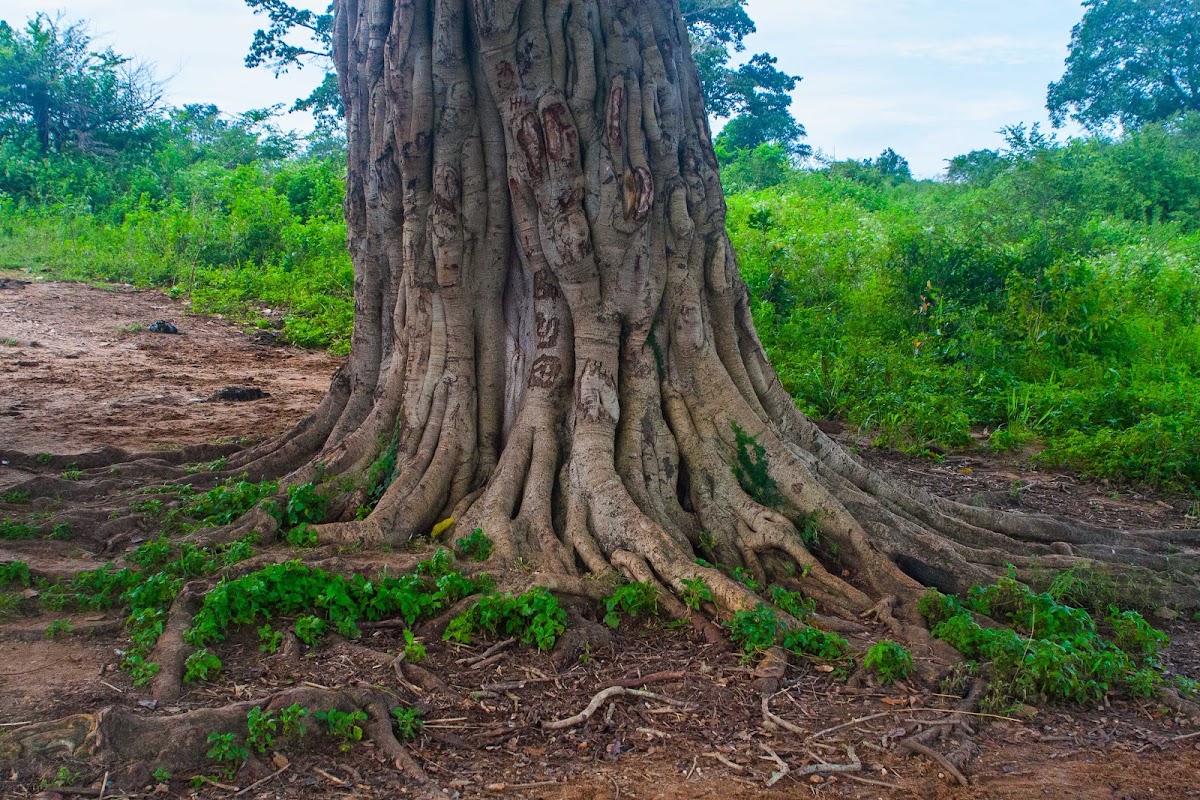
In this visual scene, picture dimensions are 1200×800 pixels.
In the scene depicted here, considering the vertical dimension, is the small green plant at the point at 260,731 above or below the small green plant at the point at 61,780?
above

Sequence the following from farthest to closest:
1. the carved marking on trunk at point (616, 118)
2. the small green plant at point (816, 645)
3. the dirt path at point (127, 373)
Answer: the dirt path at point (127, 373), the carved marking on trunk at point (616, 118), the small green plant at point (816, 645)

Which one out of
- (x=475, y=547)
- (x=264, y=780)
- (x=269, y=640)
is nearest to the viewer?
(x=264, y=780)

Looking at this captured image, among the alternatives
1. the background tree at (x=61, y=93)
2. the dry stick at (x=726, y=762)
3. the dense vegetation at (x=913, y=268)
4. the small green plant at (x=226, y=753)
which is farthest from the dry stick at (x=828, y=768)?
the background tree at (x=61, y=93)

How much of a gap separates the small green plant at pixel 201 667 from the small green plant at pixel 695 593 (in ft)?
6.25

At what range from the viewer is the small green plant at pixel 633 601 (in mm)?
4176

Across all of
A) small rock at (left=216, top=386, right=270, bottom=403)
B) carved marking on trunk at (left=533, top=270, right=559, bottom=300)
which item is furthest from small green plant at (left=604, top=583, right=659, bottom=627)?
small rock at (left=216, top=386, right=270, bottom=403)

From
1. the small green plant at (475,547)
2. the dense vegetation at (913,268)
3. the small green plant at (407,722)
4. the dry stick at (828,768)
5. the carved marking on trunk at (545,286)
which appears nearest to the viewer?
the dry stick at (828,768)

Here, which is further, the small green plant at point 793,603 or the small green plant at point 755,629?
the small green plant at point 793,603

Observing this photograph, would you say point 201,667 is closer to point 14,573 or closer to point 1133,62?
Answer: point 14,573

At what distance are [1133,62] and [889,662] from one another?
120 feet

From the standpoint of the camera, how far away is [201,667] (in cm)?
349

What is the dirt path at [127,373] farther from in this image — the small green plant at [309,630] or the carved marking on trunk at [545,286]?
the small green plant at [309,630]

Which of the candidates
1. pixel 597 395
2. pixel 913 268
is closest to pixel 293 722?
pixel 597 395

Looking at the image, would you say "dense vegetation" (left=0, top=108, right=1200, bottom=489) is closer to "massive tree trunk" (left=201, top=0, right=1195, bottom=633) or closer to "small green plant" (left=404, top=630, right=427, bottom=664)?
"massive tree trunk" (left=201, top=0, right=1195, bottom=633)
